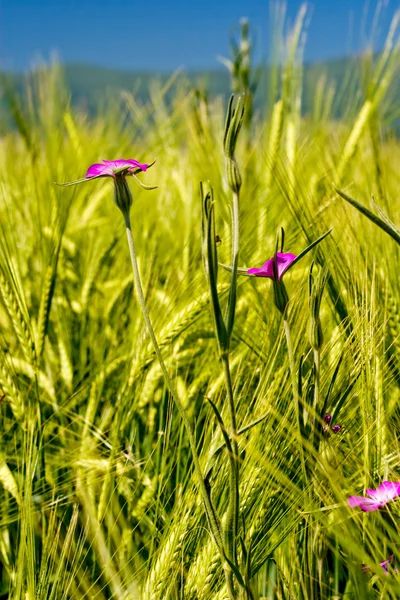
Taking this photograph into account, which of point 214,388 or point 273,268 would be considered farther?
point 214,388

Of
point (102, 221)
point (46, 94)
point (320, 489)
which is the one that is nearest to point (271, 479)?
point (320, 489)

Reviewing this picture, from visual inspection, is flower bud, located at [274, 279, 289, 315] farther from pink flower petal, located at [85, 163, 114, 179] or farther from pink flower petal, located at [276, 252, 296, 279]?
pink flower petal, located at [85, 163, 114, 179]

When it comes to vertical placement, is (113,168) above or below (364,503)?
above

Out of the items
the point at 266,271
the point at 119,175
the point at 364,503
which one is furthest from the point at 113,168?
the point at 364,503

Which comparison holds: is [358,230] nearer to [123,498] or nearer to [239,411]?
[239,411]

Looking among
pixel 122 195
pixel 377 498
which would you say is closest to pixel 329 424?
pixel 377 498

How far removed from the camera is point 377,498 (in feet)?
1.23

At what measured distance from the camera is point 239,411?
0.44 metres

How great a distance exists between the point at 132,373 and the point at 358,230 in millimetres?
248

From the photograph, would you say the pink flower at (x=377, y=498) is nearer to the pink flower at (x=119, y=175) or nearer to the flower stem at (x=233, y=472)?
the flower stem at (x=233, y=472)

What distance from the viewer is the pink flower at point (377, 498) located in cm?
36

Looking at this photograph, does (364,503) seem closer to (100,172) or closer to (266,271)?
(266,271)

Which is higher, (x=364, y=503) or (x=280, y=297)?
(x=280, y=297)

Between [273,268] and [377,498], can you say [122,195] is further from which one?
[377,498]
